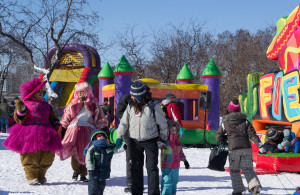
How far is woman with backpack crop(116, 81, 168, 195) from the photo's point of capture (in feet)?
17.3

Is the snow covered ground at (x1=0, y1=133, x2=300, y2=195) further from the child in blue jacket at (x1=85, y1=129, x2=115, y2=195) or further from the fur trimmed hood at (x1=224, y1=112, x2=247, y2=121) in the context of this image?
the fur trimmed hood at (x1=224, y1=112, x2=247, y2=121)

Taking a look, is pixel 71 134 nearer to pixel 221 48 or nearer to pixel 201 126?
pixel 201 126

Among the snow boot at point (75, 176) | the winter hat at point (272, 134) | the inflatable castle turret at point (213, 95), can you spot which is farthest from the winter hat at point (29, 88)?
the inflatable castle turret at point (213, 95)

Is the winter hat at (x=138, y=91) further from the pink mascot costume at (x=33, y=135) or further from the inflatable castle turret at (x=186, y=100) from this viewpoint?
the inflatable castle turret at (x=186, y=100)

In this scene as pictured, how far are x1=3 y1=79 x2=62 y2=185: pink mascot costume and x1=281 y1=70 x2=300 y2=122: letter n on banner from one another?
506 cm

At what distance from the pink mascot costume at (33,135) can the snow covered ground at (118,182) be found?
1.05 ft

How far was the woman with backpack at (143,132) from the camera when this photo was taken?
5258mm

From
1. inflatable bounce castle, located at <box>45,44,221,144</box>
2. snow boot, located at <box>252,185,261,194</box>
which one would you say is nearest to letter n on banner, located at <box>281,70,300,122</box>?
snow boot, located at <box>252,185,261,194</box>

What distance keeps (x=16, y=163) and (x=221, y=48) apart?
32594mm

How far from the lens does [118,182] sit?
687 cm

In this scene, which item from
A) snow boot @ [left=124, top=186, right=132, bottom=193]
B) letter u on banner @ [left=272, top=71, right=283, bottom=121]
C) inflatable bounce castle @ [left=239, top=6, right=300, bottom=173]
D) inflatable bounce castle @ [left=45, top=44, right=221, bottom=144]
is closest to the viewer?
snow boot @ [left=124, top=186, right=132, bottom=193]

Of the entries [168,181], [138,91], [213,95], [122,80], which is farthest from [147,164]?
[213,95]

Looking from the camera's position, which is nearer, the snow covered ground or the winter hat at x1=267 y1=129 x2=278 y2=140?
the snow covered ground

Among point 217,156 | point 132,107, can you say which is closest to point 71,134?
point 132,107
